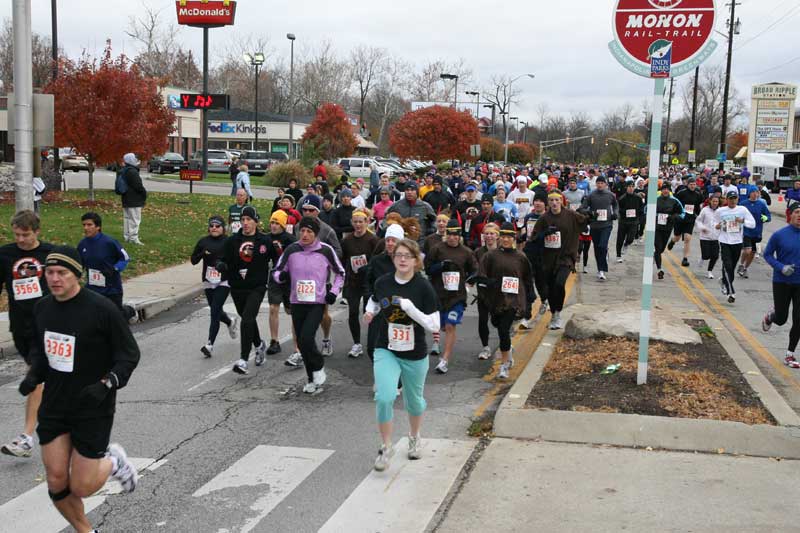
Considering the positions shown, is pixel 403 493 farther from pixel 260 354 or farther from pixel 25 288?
pixel 260 354

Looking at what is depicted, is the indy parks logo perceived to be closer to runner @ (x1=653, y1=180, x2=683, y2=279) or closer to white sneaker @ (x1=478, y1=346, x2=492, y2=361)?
white sneaker @ (x1=478, y1=346, x2=492, y2=361)

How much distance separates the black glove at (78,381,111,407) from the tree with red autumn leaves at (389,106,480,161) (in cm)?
5256

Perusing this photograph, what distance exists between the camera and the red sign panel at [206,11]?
39250mm

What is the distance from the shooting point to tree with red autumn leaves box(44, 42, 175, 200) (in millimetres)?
25062

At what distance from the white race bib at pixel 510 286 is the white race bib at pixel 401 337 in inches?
109

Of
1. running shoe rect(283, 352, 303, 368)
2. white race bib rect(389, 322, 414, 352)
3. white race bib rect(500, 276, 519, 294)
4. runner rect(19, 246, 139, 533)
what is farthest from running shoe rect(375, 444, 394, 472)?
running shoe rect(283, 352, 303, 368)

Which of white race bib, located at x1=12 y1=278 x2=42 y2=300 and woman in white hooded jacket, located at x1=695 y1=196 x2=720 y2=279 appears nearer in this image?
white race bib, located at x1=12 y1=278 x2=42 y2=300

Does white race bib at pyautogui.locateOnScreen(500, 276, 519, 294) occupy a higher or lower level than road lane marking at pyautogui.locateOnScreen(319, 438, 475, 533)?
higher

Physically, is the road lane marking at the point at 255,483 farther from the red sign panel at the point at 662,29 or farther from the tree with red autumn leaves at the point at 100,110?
the tree with red autumn leaves at the point at 100,110

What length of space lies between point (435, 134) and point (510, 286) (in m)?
48.8

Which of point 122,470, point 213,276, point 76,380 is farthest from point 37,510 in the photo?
point 213,276

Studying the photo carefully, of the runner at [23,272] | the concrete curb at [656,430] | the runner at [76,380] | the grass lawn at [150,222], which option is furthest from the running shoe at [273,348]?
the grass lawn at [150,222]

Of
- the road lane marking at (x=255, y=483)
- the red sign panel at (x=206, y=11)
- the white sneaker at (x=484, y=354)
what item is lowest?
the road lane marking at (x=255, y=483)

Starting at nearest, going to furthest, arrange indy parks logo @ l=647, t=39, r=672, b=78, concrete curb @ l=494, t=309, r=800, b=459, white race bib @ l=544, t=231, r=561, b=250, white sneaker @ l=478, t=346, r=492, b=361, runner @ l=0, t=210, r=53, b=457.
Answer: concrete curb @ l=494, t=309, r=800, b=459 < runner @ l=0, t=210, r=53, b=457 < indy parks logo @ l=647, t=39, r=672, b=78 < white sneaker @ l=478, t=346, r=492, b=361 < white race bib @ l=544, t=231, r=561, b=250
